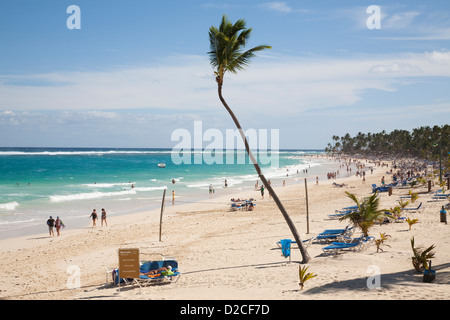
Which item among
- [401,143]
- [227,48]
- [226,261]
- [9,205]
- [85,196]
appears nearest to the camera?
[227,48]

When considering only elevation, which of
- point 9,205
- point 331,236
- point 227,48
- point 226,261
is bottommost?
point 9,205

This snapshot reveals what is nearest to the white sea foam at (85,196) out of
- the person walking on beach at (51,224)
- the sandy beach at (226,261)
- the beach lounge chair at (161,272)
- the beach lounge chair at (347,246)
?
the sandy beach at (226,261)

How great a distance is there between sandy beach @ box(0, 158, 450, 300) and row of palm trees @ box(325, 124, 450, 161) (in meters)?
53.3

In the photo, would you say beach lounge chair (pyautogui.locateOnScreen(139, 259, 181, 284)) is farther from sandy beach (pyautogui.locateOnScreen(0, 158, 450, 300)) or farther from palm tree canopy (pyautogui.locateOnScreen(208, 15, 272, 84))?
palm tree canopy (pyautogui.locateOnScreen(208, 15, 272, 84))

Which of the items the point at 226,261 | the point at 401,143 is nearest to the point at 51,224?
the point at 226,261

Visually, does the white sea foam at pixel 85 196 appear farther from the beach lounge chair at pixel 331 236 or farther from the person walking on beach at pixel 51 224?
the beach lounge chair at pixel 331 236

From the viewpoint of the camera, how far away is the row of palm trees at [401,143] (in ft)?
252

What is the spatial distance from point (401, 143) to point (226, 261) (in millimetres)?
110856

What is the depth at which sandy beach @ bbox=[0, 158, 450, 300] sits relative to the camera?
797cm

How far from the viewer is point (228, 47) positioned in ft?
31.2

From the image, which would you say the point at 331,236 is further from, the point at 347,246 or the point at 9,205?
the point at 9,205

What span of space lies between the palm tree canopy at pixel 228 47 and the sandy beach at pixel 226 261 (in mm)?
5575
